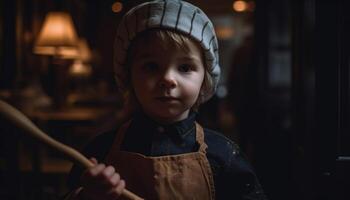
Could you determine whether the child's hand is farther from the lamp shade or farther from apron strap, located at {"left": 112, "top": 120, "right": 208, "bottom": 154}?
the lamp shade

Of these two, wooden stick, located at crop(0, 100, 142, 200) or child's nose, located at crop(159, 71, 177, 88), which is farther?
child's nose, located at crop(159, 71, 177, 88)

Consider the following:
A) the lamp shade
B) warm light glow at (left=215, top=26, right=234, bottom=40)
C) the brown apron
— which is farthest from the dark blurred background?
warm light glow at (left=215, top=26, right=234, bottom=40)

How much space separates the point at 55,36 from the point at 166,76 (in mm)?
2529

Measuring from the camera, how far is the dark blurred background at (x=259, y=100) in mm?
1131

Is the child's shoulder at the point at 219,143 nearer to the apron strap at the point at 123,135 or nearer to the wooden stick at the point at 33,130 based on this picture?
the apron strap at the point at 123,135

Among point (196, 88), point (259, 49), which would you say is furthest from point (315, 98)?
point (259, 49)

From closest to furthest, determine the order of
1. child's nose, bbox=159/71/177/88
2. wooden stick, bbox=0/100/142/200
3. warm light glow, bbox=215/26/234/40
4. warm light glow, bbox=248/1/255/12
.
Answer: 1. wooden stick, bbox=0/100/142/200
2. child's nose, bbox=159/71/177/88
3. warm light glow, bbox=248/1/255/12
4. warm light glow, bbox=215/26/234/40

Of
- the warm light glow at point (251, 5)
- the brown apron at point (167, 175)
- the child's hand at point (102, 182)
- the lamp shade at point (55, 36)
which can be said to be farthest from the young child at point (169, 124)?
the warm light glow at point (251, 5)

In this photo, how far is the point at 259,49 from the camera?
3.35m

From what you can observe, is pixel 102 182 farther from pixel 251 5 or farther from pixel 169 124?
pixel 251 5

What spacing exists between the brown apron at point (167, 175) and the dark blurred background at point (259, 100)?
0.80 ft

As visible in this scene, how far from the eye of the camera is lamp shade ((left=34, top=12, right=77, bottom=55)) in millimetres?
3412

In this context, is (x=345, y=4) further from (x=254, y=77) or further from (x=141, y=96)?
(x=254, y=77)

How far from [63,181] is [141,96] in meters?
2.33
